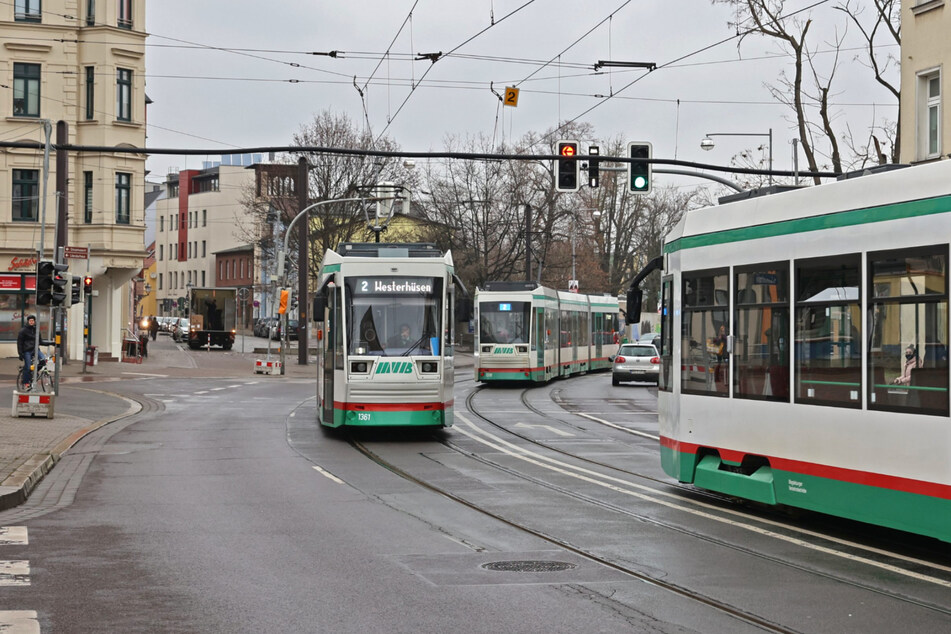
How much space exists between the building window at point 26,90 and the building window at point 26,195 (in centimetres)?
228

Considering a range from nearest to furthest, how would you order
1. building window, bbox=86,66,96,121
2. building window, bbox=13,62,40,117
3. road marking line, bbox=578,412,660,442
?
road marking line, bbox=578,412,660,442
building window, bbox=13,62,40,117
building window, bbox=86,66,96,121

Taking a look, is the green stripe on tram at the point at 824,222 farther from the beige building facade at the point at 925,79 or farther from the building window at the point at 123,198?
the building window at the point at 123,198

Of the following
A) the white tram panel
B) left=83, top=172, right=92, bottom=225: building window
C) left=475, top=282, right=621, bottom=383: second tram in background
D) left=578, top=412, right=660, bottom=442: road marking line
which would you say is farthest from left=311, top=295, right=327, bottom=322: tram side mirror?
left=83, top=172, right=92, bottom=225: building window

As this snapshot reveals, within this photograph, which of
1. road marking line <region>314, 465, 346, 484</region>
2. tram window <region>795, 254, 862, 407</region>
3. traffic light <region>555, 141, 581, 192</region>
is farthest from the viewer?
traffic light <region>555, 141, 581, 192</region>

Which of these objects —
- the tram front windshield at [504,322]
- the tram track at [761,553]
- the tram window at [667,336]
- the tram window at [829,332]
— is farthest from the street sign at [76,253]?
the tram window at [829,332]

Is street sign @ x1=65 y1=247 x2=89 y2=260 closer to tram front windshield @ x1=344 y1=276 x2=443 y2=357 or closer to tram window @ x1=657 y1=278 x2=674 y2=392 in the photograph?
tram front windshield @ x1=344 y1=276 x2=443 y2=357

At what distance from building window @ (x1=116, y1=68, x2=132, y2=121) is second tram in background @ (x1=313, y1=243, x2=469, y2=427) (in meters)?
30.2

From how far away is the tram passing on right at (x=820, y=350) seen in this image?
379 inches

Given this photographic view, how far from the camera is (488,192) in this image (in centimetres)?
7062

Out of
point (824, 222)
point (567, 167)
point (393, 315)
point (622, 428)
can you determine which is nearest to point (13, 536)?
point (824, 222)

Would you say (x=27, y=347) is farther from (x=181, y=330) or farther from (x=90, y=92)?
(x=181, y=330)

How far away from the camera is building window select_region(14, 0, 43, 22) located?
158 feet

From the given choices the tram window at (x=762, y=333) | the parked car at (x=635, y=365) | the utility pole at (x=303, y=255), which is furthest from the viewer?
the utility pole at (x=303, y=255)

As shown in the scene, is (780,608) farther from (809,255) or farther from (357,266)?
(357,266)
